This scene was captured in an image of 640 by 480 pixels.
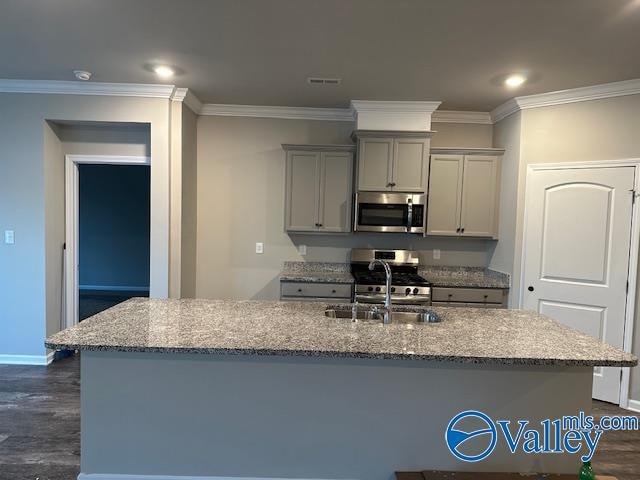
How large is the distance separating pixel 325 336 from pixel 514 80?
2.75 metres

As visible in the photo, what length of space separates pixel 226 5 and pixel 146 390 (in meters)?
2.13

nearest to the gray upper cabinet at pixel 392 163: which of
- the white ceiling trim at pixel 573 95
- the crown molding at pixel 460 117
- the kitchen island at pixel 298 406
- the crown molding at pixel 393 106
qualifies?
the crown molding at pixel 393 106

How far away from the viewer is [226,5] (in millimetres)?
2205

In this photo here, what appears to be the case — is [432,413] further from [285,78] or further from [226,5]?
[285,78]

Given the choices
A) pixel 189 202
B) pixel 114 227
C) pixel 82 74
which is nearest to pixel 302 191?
pixel 189 202

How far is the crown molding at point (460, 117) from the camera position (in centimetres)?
417

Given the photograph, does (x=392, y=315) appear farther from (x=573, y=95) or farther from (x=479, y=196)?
(x=573, y=95)

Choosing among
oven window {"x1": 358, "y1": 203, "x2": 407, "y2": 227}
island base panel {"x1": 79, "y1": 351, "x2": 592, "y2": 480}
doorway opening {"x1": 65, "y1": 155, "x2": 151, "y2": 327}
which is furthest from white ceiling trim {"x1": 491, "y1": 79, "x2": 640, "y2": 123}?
doorway opening {"x1": 65, "y1": 155, "x2": 151, "y2": 327}

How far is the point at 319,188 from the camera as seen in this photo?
3.96 metres

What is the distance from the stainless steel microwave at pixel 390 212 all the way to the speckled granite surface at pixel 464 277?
1.94 feet

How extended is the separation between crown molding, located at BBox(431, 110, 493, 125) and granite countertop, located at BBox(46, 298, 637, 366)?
260 centimetres

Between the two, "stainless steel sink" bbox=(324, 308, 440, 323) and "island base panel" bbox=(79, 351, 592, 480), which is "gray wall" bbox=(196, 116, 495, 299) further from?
"island base panel" bbox=(79, 351, 592, 480)

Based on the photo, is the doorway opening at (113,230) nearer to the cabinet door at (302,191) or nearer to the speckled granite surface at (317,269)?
the speckled granite surface at (317,269)

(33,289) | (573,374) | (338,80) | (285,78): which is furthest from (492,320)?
(33,289)
